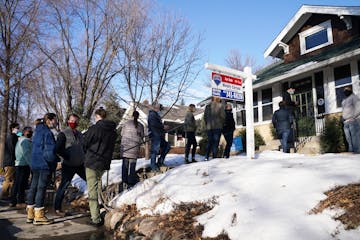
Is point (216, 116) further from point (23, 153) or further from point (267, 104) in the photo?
point (267, 104)

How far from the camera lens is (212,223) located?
9.87 feet

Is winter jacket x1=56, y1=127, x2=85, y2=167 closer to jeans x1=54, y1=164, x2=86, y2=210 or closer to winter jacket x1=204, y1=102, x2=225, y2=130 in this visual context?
jeans x1=54, y1=164, x2=86, y2=210

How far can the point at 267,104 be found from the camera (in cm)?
1377

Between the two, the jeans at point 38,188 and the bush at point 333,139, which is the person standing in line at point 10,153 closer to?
the jeans at point 38,188

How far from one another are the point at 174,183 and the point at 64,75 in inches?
452

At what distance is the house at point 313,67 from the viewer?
1052 cm

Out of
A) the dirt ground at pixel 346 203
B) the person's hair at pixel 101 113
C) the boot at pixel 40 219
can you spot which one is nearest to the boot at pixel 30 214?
the boot at pixel 40 219

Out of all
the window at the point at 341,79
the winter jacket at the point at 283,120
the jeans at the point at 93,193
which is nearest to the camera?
the jeans at the point at 93,193

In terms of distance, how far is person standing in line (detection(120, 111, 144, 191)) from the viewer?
18.0ft

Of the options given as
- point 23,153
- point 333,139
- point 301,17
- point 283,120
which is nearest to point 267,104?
point 301,17

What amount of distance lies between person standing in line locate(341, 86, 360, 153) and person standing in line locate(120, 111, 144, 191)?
4992mm

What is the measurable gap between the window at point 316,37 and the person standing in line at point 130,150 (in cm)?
1098

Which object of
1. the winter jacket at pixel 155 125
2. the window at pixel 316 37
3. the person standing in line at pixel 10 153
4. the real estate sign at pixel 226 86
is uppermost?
the window at pixel 316 37

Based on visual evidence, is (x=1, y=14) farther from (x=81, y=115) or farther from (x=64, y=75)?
(x=81, y=115)
